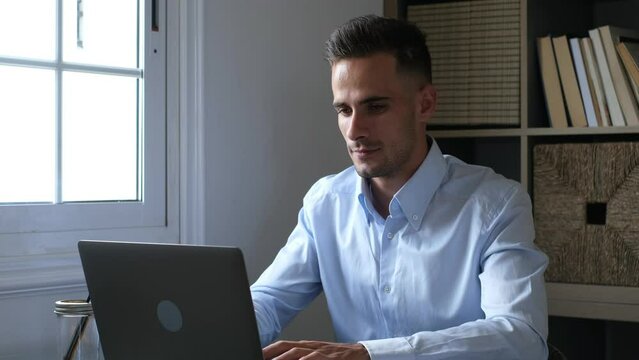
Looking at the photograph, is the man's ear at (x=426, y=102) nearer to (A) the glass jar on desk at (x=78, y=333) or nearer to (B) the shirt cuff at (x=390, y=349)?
(B) the shirt cuff at (x=390, y=349)

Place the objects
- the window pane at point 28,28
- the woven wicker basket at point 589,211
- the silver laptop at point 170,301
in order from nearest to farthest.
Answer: the silver laptop at point 170,301
the window pane at point 28,28
the woven wicker basket at point 589,211

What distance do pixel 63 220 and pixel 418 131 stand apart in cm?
82

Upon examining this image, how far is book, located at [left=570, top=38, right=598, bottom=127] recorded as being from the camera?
2559 mm

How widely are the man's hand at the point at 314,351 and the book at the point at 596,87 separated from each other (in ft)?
4.32

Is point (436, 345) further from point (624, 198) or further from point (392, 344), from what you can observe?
point (624, 198)

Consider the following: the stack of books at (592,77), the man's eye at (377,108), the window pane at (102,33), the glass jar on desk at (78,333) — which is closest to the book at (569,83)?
the stack of books at (592,77)

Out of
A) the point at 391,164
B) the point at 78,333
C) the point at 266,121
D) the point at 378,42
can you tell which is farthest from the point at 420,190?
the point at 78,333

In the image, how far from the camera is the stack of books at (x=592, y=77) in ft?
8.25

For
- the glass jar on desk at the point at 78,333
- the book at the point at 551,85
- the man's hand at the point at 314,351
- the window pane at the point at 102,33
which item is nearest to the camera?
the man's hand at the point at 314,351

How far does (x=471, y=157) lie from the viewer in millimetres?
3105

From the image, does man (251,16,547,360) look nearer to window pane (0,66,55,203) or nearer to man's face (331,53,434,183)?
man's face (331,53,434,183)

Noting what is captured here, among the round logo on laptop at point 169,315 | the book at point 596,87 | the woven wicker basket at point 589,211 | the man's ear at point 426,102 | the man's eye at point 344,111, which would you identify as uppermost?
the book at point 596,87

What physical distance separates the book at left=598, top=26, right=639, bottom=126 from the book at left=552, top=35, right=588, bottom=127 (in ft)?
0.35

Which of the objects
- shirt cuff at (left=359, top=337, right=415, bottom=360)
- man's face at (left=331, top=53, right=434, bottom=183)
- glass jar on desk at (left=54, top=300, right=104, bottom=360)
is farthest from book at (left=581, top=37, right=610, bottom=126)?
glass jar on desk at (left=54, top=300, right=104, bottom=360)
